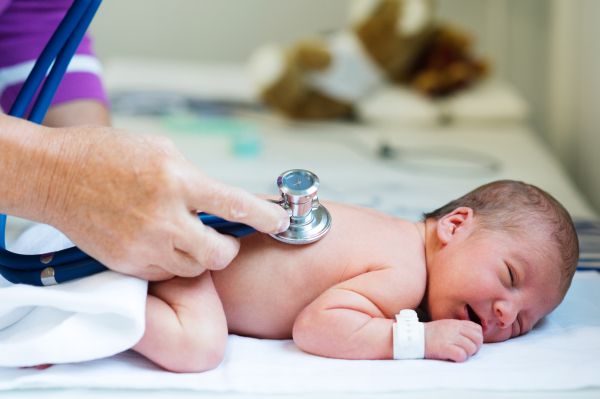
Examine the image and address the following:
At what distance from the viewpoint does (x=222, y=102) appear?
246cm

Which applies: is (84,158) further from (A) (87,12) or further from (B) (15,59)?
(B) (15,59)

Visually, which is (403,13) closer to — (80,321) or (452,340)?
(452,340)

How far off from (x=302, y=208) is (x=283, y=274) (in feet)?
0.44

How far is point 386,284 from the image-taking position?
2.99ft

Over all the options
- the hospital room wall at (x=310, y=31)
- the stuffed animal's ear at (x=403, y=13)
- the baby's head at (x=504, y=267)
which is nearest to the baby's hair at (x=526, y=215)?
the baby's head at (x=504, y=267)

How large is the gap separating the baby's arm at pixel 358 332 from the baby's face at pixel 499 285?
0.20ft

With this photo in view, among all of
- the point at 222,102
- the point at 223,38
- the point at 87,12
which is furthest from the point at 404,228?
the point at 223,38

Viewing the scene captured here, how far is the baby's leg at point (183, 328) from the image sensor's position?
0.78 meters

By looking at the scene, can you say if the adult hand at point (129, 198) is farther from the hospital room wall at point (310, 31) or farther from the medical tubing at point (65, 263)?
the hospital room wall at point (310, 31)

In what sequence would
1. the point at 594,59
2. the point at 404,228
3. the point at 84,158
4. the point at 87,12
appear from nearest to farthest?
the point at 84,158 → the point at 87,12 → the point at 404,228 → the point at 594,59

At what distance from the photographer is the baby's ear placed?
3.25 ft

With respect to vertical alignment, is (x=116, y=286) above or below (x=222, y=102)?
above

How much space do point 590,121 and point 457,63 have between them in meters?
0.66

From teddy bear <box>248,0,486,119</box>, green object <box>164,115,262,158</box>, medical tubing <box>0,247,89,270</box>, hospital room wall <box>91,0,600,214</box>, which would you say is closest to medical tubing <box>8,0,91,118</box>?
A: medical tubing <box>0,247,89,270</box>
